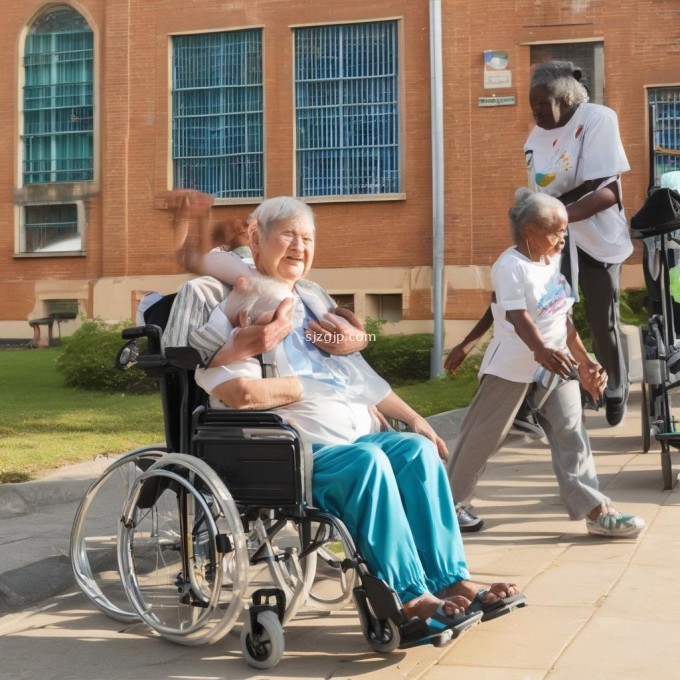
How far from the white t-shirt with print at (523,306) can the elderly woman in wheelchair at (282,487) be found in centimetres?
132

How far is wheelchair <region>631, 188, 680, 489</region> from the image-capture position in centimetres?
742

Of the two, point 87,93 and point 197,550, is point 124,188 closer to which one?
point 87,93

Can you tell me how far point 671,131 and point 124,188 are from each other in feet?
30.8

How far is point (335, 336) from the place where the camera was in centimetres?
476

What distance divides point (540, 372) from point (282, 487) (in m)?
2.18

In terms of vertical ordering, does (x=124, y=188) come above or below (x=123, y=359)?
above

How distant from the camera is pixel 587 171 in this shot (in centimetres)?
804

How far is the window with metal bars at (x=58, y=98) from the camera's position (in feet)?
76.8

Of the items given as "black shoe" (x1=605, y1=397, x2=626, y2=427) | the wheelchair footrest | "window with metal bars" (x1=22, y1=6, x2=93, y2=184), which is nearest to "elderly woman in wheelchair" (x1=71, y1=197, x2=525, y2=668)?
the wheelchair footrest

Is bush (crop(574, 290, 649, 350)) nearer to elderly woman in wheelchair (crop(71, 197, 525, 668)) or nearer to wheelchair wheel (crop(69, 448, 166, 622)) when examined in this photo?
wheelchair wheel (crop(69, 448, 166, 622))

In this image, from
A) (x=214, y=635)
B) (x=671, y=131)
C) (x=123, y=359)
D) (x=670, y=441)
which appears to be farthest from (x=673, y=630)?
(x=671, y=131)

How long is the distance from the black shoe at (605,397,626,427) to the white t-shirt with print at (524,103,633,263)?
1104mm

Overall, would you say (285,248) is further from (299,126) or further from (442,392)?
(299,126)

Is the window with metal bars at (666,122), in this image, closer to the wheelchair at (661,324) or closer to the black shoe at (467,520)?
the wheelchair at (661,324)
